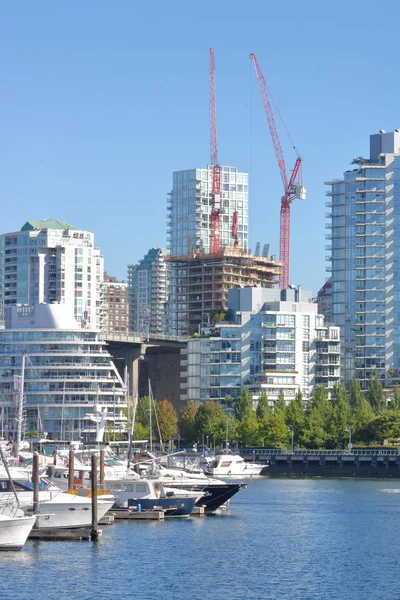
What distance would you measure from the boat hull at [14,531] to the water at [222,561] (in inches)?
32.1

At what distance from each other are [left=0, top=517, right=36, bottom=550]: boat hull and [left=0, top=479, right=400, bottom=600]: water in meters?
0.82

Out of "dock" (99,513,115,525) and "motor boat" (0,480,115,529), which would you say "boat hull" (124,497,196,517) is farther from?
"motor boat" (0,480,115,529)

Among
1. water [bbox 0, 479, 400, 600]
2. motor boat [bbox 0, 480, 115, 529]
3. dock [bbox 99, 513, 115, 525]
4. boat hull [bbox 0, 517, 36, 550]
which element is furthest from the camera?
dock [bbox 99, 513, 115, 525]

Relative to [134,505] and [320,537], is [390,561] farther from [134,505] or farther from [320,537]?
[134,505]

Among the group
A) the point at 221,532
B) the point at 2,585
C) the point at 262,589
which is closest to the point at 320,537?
the point at 221,532

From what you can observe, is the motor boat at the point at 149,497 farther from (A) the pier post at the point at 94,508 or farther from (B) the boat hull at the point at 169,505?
(A) the pier post at the point at 94,508

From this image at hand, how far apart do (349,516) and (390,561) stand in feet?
114

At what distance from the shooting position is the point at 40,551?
93938 mm

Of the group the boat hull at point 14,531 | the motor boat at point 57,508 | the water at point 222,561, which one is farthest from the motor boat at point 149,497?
the boat hull at point 14,531

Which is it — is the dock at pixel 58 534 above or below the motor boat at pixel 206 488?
below

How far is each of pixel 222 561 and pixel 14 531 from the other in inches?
532

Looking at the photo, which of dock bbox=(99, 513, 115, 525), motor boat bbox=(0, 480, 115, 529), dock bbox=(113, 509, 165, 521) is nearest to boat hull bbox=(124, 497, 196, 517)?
dock bbox=(113, 509, 165, 521)

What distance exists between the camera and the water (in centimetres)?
8156

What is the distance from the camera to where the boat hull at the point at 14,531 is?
88.5 meters
